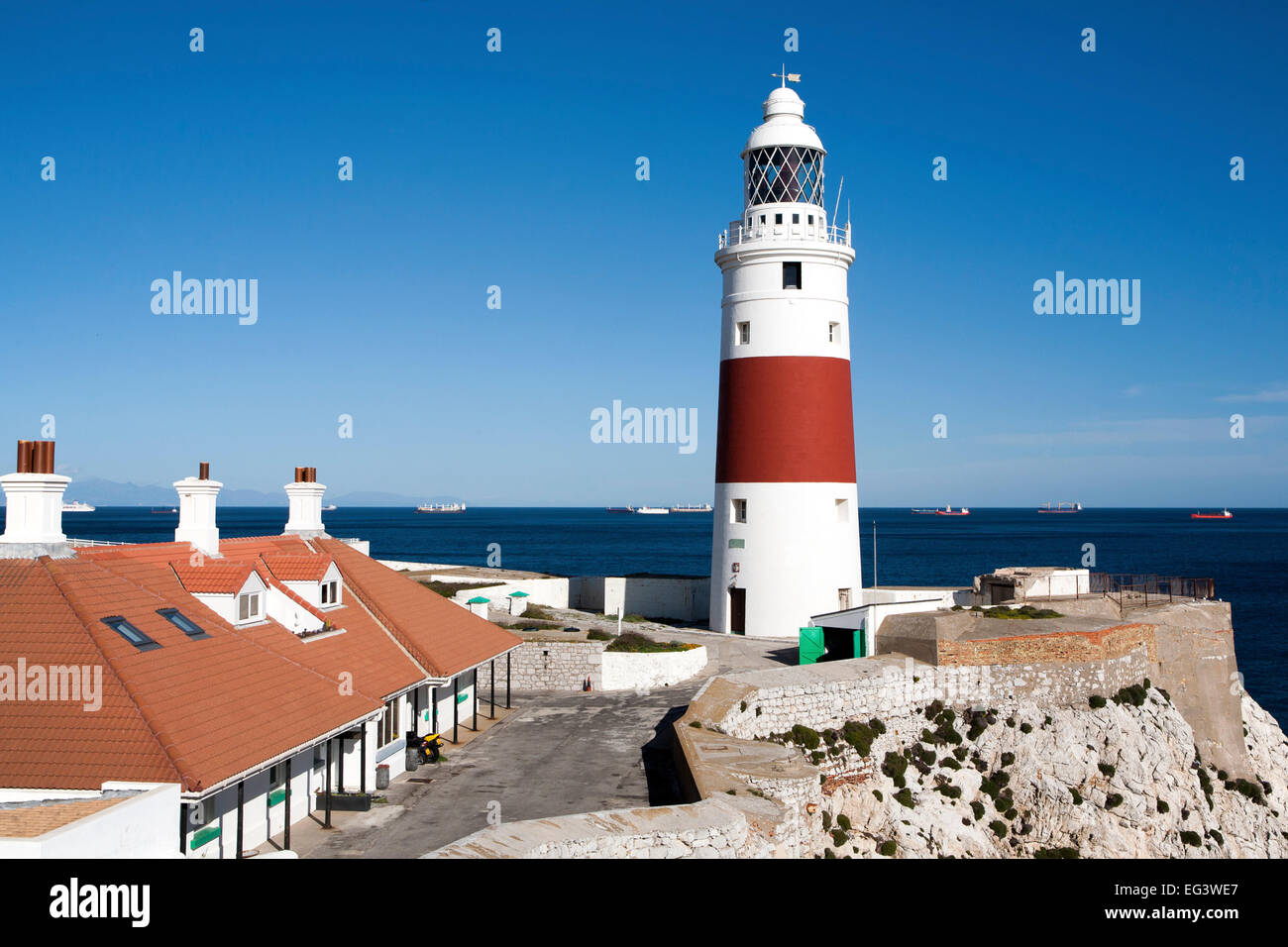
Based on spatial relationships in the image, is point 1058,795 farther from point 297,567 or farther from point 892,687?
point 297,567

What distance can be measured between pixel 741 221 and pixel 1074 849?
884 inches

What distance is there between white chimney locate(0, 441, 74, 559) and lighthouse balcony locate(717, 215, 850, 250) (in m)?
23.5

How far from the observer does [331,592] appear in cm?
2361

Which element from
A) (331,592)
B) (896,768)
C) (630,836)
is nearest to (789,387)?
(896,768)

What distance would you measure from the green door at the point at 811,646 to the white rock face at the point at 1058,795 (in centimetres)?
463

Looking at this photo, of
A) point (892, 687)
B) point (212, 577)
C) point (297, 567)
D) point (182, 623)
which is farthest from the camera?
point (892, 687)

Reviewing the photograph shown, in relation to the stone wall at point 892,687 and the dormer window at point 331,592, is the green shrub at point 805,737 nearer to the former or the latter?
the stone wall at point 892,687

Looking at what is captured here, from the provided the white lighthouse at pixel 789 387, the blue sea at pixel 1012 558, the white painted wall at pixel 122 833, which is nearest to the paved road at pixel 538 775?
the white painted wall at pixel 122 833

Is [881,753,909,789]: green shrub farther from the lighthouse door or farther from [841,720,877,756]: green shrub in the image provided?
the lighthouse door

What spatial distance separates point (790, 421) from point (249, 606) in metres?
19.9

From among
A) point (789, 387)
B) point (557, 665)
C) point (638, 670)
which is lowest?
point (638, 670)

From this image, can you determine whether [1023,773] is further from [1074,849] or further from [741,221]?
[741,221]

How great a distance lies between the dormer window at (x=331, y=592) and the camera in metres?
23.2

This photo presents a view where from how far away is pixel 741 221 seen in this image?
3519 cm
